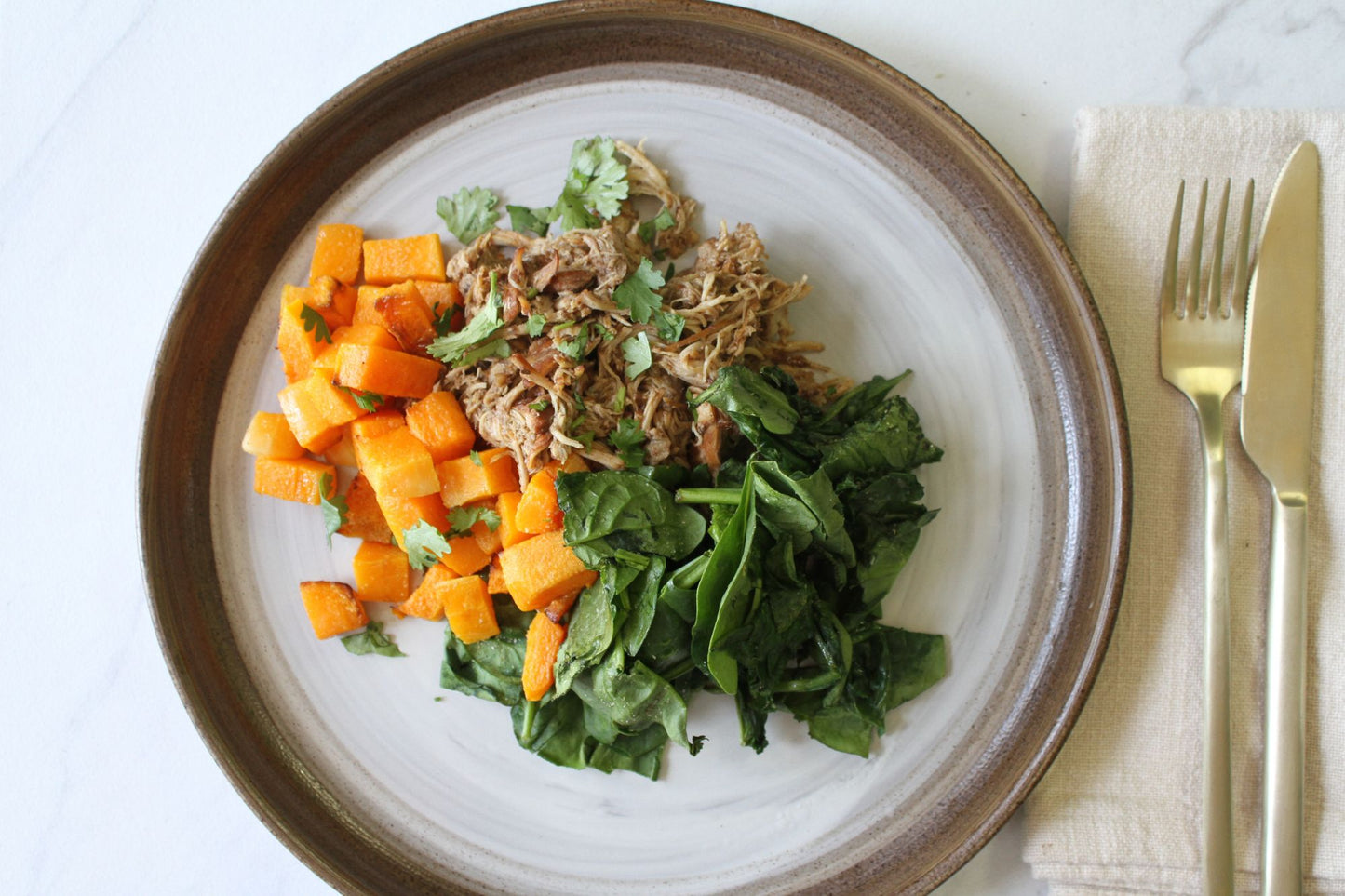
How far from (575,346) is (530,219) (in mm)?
530

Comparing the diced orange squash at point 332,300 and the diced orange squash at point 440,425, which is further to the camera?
the diced orange squash at point 332,300

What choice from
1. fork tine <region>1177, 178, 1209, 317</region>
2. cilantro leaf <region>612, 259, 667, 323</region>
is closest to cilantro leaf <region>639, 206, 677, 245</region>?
cilantro leaf <region>612, 259, 667, 323</region>

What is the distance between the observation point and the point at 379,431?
2801 millimetres

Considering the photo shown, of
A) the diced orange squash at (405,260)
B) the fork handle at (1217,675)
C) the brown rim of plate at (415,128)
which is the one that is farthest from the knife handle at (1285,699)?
the diced orange squash at (405,260)

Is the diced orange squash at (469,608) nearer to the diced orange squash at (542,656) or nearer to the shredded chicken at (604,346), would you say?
the diced orange squash at (542,656)

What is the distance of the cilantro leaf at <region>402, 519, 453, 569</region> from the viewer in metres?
2.72

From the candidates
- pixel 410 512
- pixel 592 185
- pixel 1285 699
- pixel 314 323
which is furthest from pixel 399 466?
pixel 1285 699

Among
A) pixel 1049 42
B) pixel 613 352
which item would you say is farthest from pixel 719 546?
pixel 1049 42

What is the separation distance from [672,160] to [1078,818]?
2570mm

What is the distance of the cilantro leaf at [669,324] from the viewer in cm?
268

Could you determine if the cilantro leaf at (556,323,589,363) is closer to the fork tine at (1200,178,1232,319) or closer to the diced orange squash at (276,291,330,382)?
the diced orange squash at (276,291,330,382)

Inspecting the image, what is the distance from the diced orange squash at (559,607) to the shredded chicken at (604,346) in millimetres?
417

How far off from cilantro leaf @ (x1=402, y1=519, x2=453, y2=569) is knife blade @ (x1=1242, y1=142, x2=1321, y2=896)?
2616 mm

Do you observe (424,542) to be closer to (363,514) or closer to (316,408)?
(363,514)
